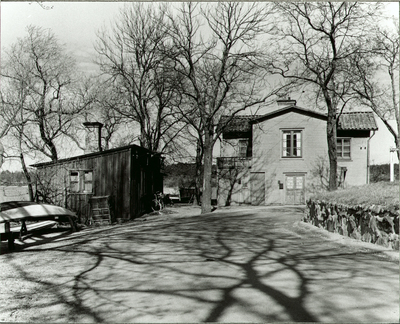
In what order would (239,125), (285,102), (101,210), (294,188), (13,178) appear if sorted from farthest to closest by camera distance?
(285,102)
(239,125)
(294,188)
(13,178)
(101,210)

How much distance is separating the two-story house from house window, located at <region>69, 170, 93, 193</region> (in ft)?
37.4

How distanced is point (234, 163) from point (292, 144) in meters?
4.42

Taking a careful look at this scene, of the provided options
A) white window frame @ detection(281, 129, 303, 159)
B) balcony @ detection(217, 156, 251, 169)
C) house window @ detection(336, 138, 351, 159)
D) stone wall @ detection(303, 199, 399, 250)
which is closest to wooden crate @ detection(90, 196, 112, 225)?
stone wall @ detection(303, 199, 399, 250)

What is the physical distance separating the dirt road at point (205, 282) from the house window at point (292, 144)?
20.4m

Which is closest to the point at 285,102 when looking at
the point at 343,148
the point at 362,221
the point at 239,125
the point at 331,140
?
the point at 239,125

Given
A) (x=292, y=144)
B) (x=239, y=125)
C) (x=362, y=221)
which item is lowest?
(x=362, y=221)

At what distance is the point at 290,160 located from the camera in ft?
103

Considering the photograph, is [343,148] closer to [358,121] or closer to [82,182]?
[358,121]

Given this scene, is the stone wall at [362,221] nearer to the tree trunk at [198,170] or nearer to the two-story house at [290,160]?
the two-story house at [290,160]

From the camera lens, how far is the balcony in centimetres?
3170

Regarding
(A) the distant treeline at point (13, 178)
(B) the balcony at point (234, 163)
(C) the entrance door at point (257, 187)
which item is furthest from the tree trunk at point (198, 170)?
(A) the distant treeline at point (13, 178)

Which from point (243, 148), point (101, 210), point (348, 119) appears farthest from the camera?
point (243, 148)

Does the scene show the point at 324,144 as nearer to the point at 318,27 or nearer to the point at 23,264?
the point at 318,27

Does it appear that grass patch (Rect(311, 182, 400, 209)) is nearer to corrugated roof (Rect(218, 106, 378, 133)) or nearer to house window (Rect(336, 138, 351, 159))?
corrugated roof (Rect(218, 106, 378, 133))
